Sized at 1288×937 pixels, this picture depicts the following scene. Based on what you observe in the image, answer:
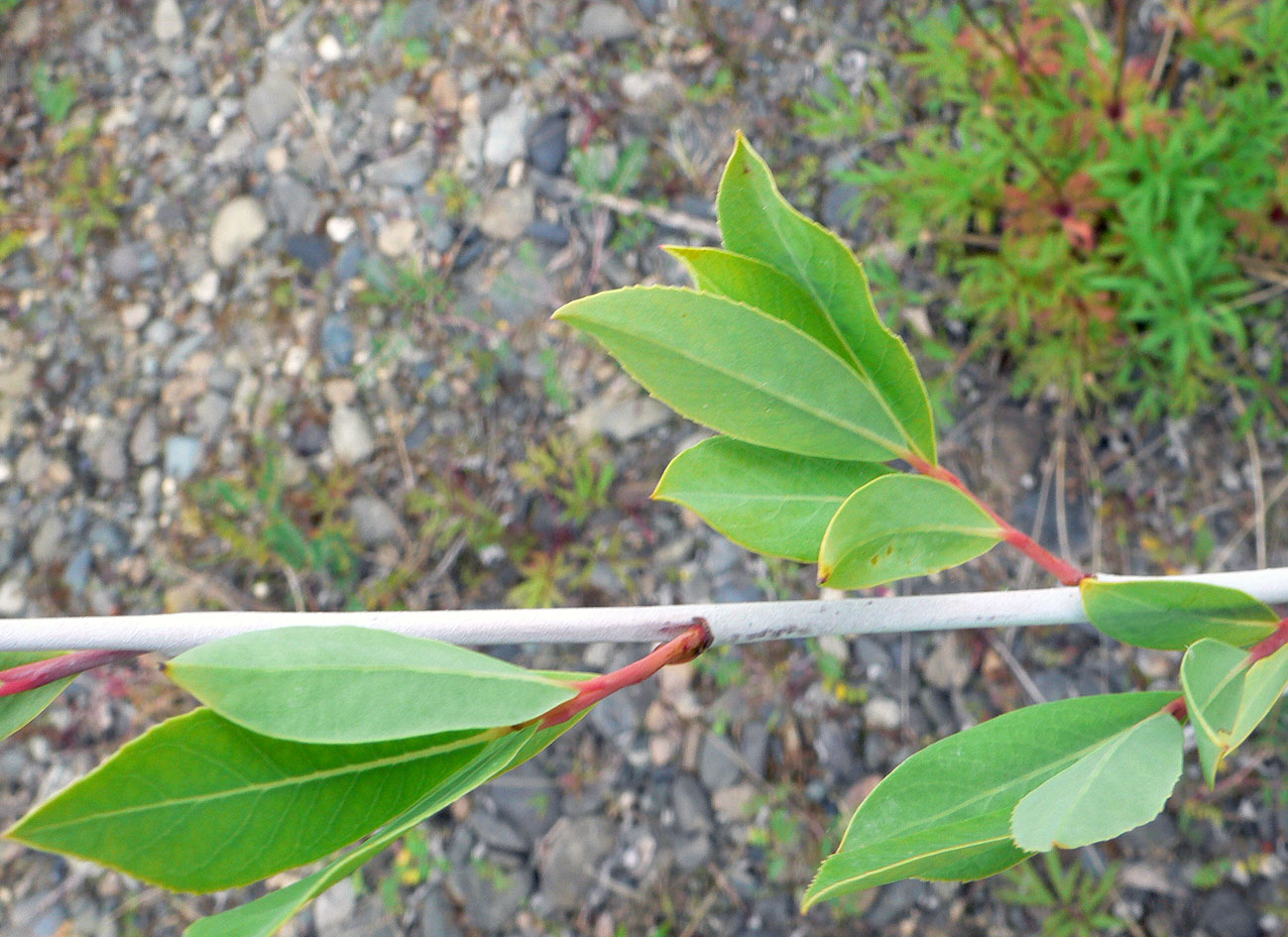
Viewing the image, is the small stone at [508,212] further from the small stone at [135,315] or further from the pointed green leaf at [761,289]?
the pointed green leaf at [761,289]

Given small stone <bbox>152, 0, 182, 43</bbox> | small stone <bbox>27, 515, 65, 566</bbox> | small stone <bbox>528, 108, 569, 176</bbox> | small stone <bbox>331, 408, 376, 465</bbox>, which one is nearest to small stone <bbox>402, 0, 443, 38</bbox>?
small stone <bbox>528, 108, 569, 176</bbox>

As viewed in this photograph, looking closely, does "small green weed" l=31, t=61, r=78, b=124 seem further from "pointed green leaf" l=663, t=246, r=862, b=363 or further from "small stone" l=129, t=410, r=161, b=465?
"pointed green leaf" l=663, t=246, r=862, b=363

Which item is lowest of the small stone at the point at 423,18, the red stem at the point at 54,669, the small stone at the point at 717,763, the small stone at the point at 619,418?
the small stone at the point at 717,763

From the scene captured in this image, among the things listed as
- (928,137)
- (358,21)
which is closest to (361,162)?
(358,21)

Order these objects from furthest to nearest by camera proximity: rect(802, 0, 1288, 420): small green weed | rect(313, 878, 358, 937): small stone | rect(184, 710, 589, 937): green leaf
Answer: rect(313, 878, 358, 937): small stone
rect(802, 0, 1288, 420): small green weed
rect(184, 710, 589, 937): green leaf

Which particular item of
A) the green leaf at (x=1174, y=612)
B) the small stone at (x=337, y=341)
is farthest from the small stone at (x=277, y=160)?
the green leaf at (x=1174, y=612)

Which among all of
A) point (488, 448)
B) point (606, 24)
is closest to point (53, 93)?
point (606, 24)
